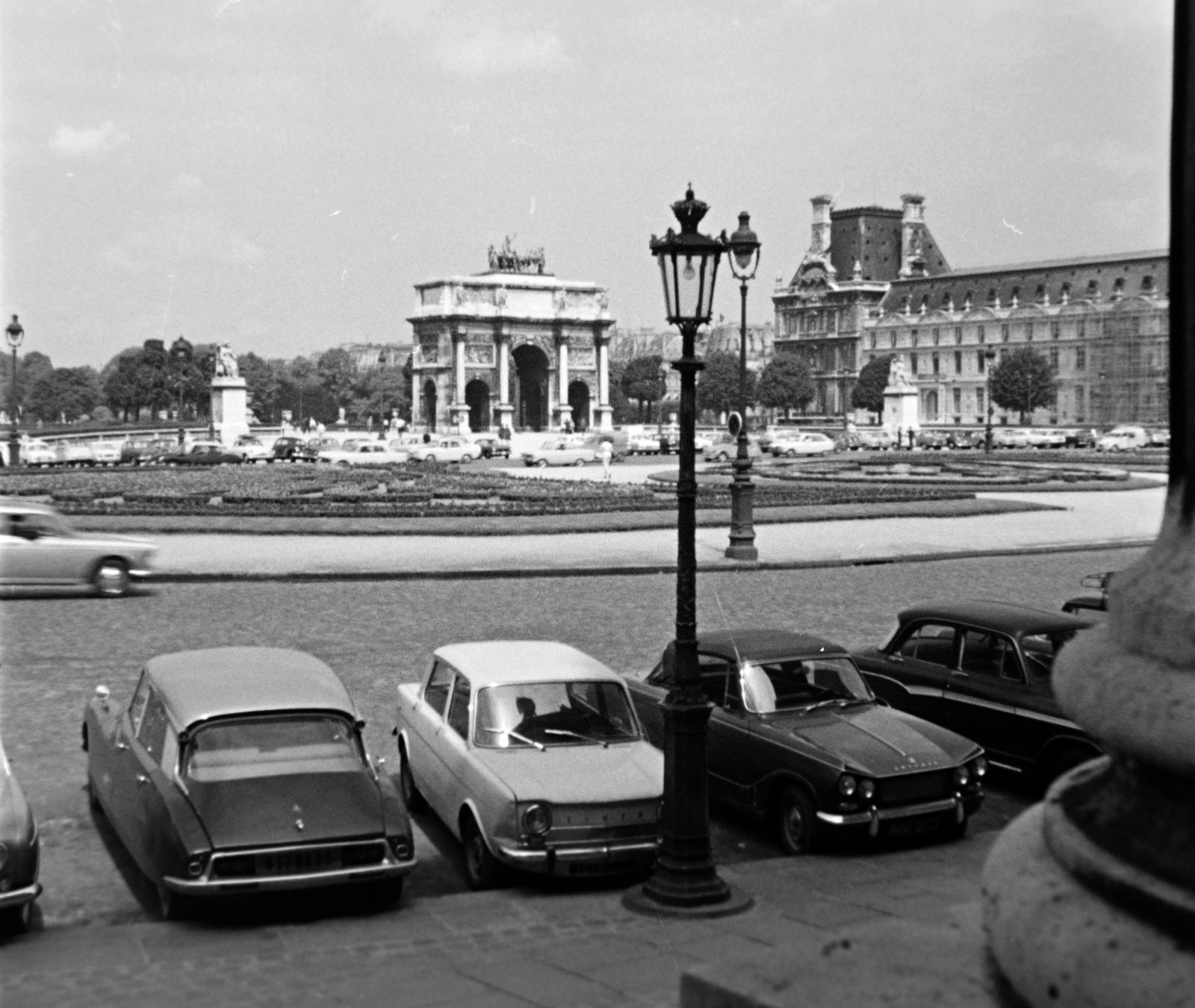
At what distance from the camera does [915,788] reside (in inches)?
364

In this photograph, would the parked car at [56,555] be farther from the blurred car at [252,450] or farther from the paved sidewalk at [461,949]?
the blurred car at [252,450]

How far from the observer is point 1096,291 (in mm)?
126250

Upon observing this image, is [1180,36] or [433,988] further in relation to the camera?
[433,988]

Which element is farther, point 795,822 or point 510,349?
point 510,349

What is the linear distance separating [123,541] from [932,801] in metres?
13.8

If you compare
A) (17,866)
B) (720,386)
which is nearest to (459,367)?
(720,386)

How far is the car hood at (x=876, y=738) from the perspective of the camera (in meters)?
9.25

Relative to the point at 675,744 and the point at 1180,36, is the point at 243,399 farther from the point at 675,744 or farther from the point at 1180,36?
the point at 1180,36

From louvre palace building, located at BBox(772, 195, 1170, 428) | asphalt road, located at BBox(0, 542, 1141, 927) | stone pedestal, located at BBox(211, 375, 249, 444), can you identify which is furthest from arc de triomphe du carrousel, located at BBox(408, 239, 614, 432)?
asphalt road, located at BBox(0, 542, 1141, 927)

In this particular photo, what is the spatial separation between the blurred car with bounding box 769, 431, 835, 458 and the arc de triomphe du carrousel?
4537 cm

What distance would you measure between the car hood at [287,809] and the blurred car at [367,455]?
50.4 m

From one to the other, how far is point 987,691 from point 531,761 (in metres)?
3.84

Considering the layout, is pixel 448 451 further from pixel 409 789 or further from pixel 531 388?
pixel 531 388

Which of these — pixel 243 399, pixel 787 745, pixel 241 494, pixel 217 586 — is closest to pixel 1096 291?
pixel 243 399
